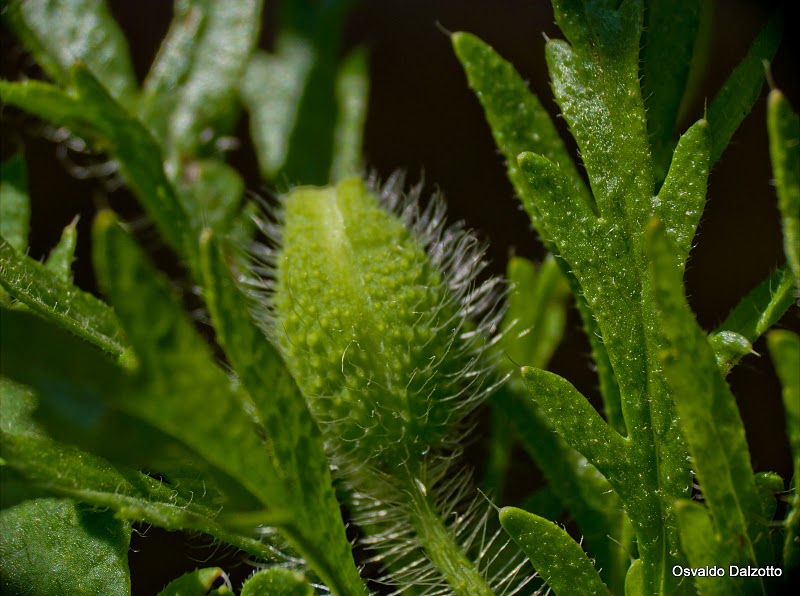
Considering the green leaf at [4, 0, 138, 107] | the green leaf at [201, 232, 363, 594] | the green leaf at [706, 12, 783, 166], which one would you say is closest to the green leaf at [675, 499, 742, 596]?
the green leaf at [201, 232, 363, 594]

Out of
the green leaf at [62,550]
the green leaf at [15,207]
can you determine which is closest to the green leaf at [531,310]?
the green leaf at [62,550]

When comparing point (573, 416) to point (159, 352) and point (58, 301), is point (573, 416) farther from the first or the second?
point (58, 301)

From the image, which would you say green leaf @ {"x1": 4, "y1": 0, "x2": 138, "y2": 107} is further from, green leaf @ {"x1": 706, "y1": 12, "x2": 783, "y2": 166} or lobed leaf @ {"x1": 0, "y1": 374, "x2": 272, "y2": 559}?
green leaf @ {"x1": 706, "y1": 12, "x2": 783, "y2": 166}

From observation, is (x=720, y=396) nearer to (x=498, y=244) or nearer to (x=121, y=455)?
(x=121, y=455)

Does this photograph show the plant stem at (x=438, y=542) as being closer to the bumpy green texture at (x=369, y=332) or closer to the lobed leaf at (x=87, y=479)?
the bumpy green texture at (x=369, y=332)

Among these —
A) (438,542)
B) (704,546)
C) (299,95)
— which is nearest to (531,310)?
(438,542)

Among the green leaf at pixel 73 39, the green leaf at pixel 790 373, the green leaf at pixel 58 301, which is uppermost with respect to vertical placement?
the green leaf at pixel 73 39

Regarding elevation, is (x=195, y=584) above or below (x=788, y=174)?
below
